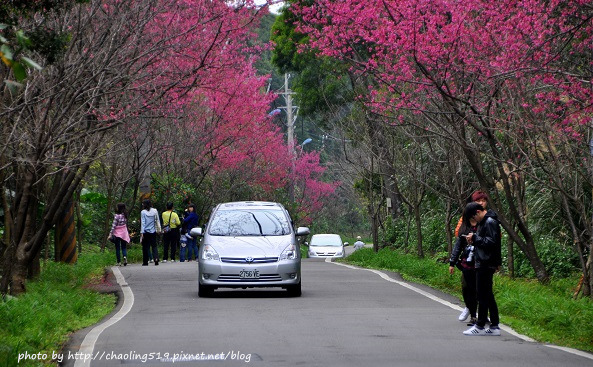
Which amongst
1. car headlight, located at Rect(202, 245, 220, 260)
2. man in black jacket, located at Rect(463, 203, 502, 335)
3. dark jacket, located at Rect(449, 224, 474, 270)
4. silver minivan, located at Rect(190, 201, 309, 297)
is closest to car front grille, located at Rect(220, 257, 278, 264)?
silver minivan, located at Rect(190, 201, 309, 297)

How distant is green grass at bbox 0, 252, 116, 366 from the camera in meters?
10.5

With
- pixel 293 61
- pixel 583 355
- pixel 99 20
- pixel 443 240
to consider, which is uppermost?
pixel 293 61

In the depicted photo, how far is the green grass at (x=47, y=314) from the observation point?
34.6 ft

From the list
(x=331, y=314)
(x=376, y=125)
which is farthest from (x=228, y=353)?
(x=376, y=125)

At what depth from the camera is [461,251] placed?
13.1 m

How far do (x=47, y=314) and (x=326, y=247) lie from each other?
3728 cm

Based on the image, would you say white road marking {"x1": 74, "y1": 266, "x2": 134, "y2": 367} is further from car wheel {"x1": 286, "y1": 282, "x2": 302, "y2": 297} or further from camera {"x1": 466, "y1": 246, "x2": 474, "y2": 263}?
camera {"x1": 466, "y1": 246, "x2": 474, "y2": 263}

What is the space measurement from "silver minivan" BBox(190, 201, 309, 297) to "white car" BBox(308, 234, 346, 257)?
1214 inches

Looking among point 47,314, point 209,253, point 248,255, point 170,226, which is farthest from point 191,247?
point 47,314

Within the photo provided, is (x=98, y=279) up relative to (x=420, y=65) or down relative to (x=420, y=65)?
down

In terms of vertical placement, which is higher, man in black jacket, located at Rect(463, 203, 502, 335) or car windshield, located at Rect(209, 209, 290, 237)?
car windshield, located at Rect(209, 209, 290, 237)

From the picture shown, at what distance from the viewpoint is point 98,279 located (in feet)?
72.9

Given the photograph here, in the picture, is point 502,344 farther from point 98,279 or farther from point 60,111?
point 98,279

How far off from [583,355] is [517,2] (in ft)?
24.7
